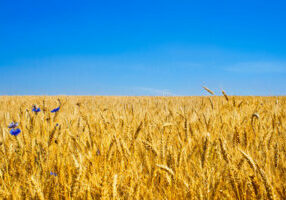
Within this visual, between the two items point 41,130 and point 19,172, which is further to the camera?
point 41,130

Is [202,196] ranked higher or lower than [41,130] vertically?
lower

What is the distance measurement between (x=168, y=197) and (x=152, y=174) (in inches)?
7.3

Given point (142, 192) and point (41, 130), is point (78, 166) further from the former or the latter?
point (41, 130)

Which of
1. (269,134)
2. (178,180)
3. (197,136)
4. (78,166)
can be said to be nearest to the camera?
(78,166)

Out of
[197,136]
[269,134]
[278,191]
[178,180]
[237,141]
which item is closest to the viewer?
[278,191]

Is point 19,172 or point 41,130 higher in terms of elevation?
point 41,130

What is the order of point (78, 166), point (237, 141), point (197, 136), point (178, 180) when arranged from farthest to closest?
1. point (197, 136)
2. point (237, 141)
3. point (178, 180)
4. point (78, 166)

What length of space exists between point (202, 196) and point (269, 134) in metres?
0.84

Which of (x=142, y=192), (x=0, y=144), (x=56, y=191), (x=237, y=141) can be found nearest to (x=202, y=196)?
(x=142, y=192)

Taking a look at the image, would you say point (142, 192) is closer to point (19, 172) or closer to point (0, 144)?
point (19, 172)

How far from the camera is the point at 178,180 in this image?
993 millimetres

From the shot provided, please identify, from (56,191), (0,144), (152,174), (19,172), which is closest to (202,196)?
(152,174)

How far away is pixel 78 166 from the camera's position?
62cm

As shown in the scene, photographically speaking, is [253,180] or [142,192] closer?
[253,180]
